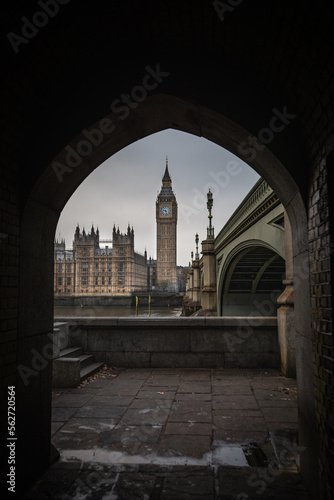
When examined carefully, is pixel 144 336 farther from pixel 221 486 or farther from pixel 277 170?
pixel 277 170

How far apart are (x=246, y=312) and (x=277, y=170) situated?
27.4 m

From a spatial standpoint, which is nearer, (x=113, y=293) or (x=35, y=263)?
(x=35, y=263)

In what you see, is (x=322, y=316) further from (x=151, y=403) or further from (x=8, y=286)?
(x=151, y=403)

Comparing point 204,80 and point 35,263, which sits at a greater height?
point 204,80

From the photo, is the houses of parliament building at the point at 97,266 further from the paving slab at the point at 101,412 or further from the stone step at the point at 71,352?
the paving slab at the point at 101,412

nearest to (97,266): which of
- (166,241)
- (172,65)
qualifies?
(166,241)

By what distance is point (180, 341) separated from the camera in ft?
25.0

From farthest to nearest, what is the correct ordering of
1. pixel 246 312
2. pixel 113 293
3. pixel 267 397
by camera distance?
pixel 113 293 < pixel 246 312 < pixel 267 397

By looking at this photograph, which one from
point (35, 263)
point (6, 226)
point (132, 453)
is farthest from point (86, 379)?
point (6, 226)

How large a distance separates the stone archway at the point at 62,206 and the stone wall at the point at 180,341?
4130 millimetres

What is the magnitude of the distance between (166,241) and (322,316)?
124m

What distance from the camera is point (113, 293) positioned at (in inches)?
4050

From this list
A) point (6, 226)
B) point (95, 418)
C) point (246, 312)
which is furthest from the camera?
point (246, 312)

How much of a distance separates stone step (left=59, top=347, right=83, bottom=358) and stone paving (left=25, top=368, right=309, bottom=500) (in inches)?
35.5
